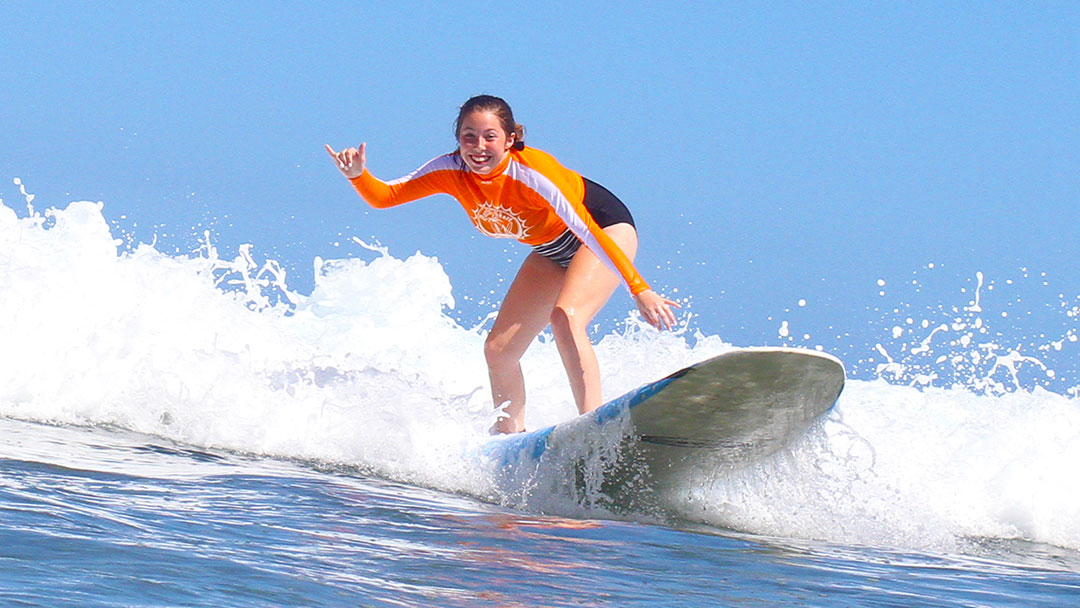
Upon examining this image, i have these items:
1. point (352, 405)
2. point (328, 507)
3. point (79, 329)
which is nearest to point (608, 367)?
point (352, 405)

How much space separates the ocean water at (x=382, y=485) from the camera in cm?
345

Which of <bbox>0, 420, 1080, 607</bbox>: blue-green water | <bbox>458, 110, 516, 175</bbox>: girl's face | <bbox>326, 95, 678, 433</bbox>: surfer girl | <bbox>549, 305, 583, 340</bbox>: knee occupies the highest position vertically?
<bbox>458, 110, 516, 175</bbox>: girl's face

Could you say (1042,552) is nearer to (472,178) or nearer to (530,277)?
(530,277)

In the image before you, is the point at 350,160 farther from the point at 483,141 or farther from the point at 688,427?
the point at 688,427

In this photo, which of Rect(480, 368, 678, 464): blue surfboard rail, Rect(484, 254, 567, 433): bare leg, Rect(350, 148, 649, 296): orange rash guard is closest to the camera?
Rect(480, 368, 678, 464): blue surfboard rail

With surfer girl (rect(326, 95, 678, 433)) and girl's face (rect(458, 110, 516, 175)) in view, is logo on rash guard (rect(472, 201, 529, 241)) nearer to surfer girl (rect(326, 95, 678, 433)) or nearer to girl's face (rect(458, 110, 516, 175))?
surfer girl (rect(326, 95, 678, 433))

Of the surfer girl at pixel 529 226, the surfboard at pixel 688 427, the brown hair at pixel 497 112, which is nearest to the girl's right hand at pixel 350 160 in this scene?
the surfer girl at pixel 529 226

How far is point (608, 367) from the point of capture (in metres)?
8.84

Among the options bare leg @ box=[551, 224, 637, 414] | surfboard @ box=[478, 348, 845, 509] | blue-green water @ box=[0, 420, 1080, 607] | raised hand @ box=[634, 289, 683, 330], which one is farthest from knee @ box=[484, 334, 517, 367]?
raised hand @ box=[634, 289, 683, 330]

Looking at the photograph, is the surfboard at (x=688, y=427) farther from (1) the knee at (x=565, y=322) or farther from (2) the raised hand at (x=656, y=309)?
(1) the knee at (x=565, y=322)

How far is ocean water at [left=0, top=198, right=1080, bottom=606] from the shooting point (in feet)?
11.3

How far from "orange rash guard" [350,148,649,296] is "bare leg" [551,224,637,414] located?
0.19 metres

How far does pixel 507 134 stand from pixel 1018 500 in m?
3.33

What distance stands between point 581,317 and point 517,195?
0.66 m
